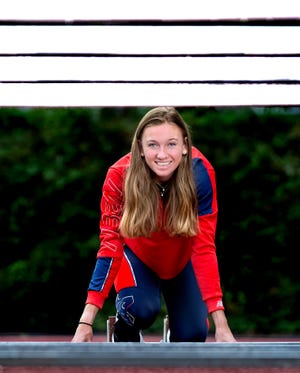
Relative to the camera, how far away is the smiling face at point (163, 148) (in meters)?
3.90

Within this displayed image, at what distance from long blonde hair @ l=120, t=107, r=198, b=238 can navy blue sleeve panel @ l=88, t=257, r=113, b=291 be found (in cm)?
14

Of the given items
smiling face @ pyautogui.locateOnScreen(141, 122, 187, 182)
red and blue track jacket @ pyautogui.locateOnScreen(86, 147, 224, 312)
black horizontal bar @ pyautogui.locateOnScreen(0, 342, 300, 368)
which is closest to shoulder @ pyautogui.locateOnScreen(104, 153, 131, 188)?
red and blue track jacket @ pyautogui.locateOnScreen(86, 147, 224, 312)

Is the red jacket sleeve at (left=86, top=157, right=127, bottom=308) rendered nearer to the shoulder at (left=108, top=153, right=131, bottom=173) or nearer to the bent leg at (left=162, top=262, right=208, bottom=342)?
the shoulder at (left=108, top=153, right=131, bottom=173)

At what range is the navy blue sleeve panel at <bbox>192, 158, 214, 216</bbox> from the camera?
4.06m

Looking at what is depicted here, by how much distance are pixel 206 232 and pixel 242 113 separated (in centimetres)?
374

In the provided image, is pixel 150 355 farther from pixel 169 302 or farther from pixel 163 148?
pixel 169 302

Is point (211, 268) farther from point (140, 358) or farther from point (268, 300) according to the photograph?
point (268, 300)

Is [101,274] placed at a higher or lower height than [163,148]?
lower
